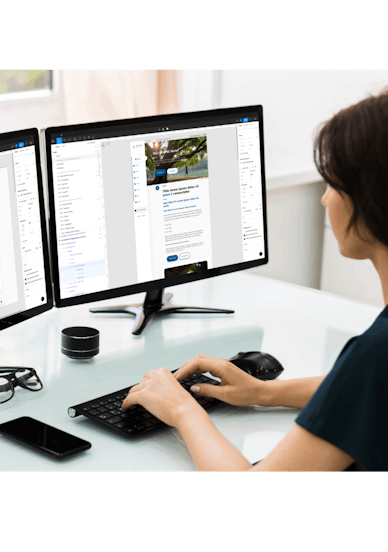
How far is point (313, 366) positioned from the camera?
1413 millimetres

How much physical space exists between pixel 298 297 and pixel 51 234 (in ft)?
2.42

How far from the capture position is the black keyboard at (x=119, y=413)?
110 centimetres

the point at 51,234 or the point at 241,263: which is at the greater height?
the point at 51,234

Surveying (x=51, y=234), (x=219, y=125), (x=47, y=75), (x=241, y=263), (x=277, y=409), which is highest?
(x=47, y=75)

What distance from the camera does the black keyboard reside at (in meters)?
1.10

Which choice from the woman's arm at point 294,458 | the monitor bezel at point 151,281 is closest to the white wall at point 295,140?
the monitor bezel at point 151,281

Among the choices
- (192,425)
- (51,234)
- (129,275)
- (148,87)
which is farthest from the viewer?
(148,87)

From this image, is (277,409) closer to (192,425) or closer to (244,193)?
(192,425)

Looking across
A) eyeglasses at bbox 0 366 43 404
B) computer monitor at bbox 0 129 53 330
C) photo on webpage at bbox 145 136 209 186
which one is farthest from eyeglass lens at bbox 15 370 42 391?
photo on webpage at bbox 145 136 209 186

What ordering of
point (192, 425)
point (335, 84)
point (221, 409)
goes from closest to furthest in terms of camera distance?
point (192, 425) → point (221, 409) → point (335, 84)

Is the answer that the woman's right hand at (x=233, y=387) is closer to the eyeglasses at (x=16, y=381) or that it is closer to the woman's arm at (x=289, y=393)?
the woman's arm at (x=289, y=393)

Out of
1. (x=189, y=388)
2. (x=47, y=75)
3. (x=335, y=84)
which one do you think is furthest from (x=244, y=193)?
(x=335, y=84)

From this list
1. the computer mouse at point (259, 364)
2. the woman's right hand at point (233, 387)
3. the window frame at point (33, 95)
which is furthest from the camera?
the window frame at point (33, 95)

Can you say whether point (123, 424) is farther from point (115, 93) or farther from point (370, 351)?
point (115, 93)
